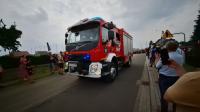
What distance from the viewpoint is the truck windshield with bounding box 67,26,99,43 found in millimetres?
9664

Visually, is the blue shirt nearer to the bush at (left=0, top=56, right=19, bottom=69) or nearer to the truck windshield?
the truck windshield

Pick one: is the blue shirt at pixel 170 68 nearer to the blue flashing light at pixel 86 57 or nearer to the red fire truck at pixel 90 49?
the red fire truck at pixel 90 49

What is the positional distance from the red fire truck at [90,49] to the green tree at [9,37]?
40.7 metres

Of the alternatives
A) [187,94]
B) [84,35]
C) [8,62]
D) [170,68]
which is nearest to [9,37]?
[8,62]

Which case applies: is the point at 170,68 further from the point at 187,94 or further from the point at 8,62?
the point at 8,62

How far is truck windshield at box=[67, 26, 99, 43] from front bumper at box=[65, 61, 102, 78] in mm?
1222

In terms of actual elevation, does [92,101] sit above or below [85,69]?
below

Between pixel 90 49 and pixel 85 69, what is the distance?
3.47 feet

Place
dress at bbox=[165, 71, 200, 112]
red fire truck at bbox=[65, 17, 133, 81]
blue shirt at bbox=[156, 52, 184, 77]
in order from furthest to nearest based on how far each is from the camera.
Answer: red fire truck at bbox=[65, 17, 133, 81]
blue shirt at bbox=[156, 52, 184, 77]
dress at bbox=[165, 71, 200, 112]

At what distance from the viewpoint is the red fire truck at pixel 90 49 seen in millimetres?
9422

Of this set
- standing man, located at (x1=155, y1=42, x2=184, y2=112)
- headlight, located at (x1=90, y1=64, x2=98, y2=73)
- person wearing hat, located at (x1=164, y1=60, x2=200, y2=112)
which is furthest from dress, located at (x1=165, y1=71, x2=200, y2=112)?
headlight, located at (x1=90, y1=64, x2=98, y2=73)

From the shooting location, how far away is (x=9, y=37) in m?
46.4

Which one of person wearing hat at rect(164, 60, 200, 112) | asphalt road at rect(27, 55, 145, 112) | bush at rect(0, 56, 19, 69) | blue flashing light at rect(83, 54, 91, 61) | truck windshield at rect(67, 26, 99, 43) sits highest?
truck windshield at rect(67, 26, 99, 43)

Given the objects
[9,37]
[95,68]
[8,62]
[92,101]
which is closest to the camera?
[92,101]
